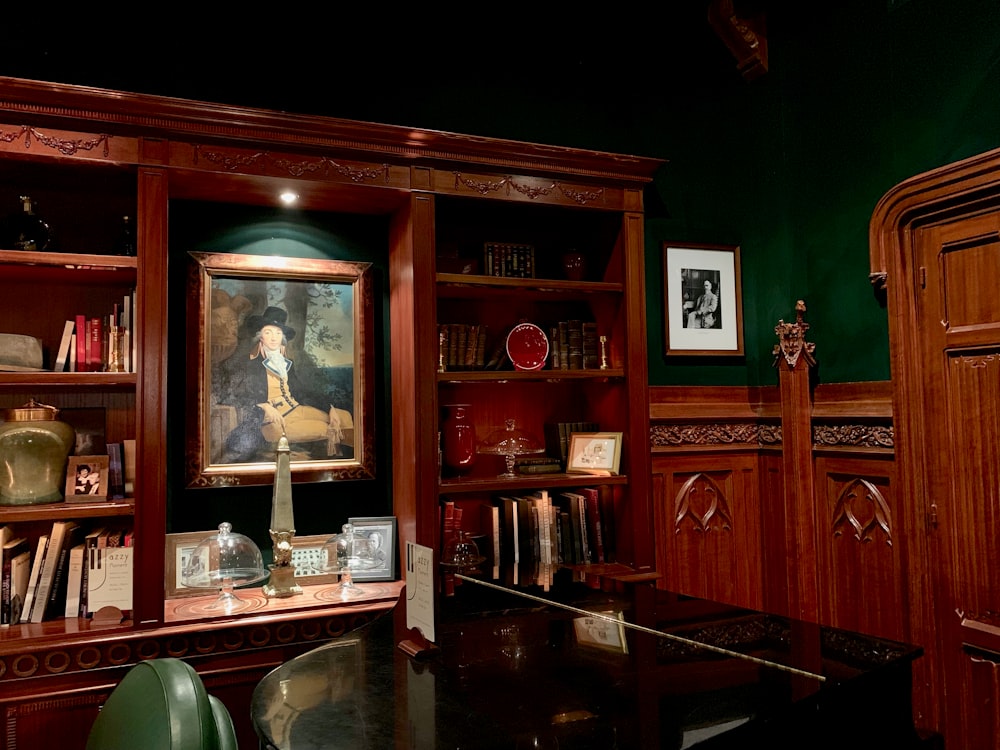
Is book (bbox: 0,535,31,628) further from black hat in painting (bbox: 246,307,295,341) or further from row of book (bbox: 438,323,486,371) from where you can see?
row of book (bbox: 438,323,486,371)

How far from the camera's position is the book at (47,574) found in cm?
245

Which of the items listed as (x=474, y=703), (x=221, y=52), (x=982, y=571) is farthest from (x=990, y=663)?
(x=221, y=52)

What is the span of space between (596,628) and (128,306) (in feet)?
6.41

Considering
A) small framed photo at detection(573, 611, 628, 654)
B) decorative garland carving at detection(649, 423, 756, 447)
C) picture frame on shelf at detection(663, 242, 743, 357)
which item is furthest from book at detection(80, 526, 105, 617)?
picture frame on shelf at detection(663, 242, 743, 357)

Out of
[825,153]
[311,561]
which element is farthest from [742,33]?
[311,561]

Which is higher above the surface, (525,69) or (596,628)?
(525,69)

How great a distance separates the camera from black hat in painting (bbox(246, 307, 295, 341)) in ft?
9.77

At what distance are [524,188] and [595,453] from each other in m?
1.16

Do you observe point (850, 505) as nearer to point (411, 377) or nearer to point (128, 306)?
point (411, 377)

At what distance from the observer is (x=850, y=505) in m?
3.23

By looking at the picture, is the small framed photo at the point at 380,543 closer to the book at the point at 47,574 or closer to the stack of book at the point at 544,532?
the stack of book at the point at 544,532

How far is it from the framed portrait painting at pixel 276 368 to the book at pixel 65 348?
15.9 inches

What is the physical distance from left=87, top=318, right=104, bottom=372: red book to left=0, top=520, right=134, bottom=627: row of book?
55 centimetres

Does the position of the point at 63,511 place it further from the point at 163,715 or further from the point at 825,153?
the point at 825,153
